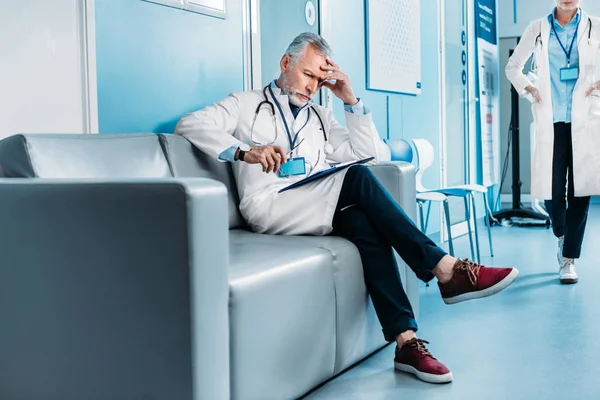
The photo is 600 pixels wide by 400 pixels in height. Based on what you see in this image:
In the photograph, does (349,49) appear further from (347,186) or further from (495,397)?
(495,397)

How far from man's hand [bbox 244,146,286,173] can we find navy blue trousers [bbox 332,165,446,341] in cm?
26

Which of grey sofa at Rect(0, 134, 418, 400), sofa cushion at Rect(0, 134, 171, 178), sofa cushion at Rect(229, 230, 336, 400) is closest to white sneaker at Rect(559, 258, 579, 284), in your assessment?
sofa cushion at Rect(229, 230, 336, 400)

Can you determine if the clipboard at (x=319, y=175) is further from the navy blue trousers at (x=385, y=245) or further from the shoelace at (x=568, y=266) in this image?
the shoelace at (x=568, y=266)

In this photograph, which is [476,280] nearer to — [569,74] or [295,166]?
[295,166]

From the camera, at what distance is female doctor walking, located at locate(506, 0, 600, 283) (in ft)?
13.3

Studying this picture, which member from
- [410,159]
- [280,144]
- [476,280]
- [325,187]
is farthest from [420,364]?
[410,159]

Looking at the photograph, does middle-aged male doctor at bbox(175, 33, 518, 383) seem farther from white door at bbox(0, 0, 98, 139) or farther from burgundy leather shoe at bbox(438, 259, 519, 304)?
white door at bbox(0, 0, 98, 139)

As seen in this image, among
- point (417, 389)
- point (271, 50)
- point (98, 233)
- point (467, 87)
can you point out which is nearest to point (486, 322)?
point (417, 389)

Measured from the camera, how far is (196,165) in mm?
2617

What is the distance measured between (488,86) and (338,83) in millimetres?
4738

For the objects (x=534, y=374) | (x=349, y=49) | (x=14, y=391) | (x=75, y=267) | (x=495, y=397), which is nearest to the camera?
(x=75, y=267)

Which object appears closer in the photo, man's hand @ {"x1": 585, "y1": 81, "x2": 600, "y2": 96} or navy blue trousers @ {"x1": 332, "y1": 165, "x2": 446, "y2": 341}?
navy blue trousers @ {"x1": 332, "y1": 165, "x2": 446, "y2": 341}

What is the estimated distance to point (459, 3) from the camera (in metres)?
6.52

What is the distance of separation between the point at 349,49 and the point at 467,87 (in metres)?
2.56
